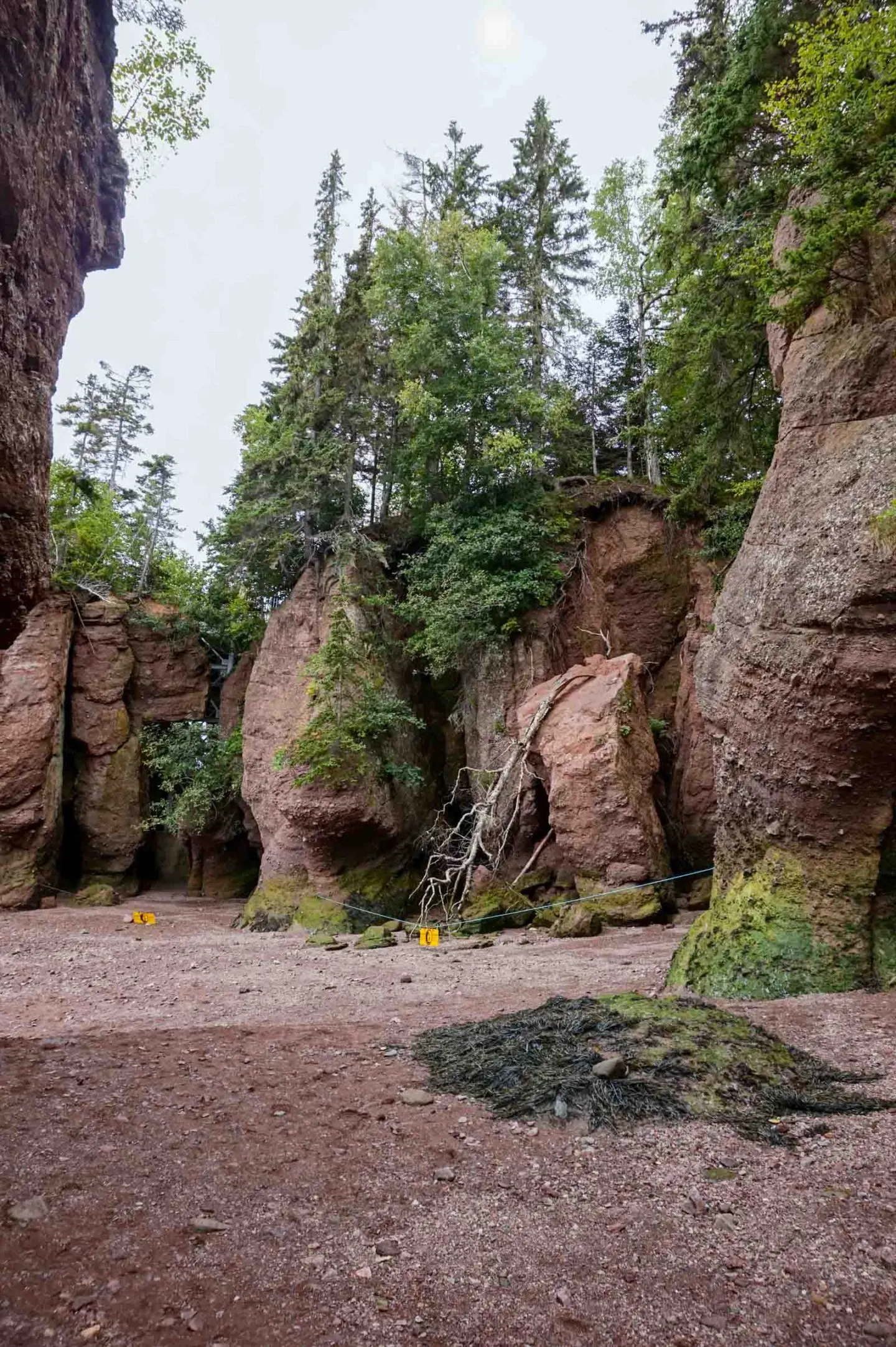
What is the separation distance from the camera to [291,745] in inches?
552

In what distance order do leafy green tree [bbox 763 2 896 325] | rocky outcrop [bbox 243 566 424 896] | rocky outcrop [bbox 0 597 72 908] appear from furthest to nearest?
rocky outcrop [bbox 0 597 72 908] < rocky outcrop [bbox 243 566 424 896] < leafy green tree [bbox 763 2 896 325]

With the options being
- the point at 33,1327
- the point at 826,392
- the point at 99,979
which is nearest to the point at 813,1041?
the point at 33,1327

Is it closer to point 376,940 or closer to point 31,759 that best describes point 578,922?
point 376,940

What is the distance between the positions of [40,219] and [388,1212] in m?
5.48

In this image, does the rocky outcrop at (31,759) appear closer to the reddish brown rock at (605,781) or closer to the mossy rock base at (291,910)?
the mossy rock base at (291,910)

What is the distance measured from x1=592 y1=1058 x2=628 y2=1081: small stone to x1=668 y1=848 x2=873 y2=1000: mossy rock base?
2.66 metres

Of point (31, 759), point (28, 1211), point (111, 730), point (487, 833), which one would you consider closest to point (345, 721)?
point (487, 833)

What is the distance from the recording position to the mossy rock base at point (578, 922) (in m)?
10.0

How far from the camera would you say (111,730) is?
1825 centimetres

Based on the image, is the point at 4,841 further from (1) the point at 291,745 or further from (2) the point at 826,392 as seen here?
(2) the point at 826,392

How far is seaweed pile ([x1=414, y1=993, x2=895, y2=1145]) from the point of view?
131 inches

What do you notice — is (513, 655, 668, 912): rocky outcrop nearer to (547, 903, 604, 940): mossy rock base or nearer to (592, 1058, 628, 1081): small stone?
(547, 903, 604, 940): mossy rock base

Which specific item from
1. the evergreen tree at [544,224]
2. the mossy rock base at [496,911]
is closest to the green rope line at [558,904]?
the mossy rock base at [496,911]

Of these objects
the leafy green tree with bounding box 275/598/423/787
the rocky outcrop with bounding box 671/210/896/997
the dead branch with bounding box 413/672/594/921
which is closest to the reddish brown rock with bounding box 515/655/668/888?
the dead branch with bounding box 413/672/594/921
